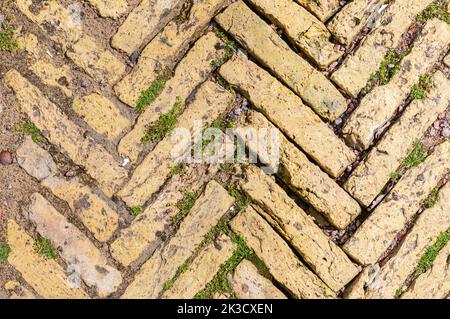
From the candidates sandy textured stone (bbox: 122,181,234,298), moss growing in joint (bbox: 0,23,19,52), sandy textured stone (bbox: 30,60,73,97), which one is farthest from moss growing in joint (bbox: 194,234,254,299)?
moss growing in joint (bbox: 0,23,19,52)

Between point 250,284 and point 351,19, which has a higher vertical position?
point 351,19

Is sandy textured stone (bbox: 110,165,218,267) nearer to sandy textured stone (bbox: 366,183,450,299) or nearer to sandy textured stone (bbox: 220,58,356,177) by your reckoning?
sandy textured stone (bbox: 220,58,356,177)

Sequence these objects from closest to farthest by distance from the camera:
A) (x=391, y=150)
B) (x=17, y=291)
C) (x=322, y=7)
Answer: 1. (x=17, y=291)
2. (x=391, y=150)
3. (x=322, y=7)

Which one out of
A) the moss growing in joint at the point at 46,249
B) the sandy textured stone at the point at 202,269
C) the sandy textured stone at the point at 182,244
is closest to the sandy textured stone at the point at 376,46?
the sandy textured stone at the point at 182,244

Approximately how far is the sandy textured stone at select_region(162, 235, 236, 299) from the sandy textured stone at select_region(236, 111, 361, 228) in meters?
0.41

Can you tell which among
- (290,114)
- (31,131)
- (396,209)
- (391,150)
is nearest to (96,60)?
(31,131)

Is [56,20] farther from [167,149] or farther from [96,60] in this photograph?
[167,149]

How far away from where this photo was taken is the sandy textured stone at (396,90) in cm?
284

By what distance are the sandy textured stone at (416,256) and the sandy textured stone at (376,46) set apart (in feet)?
2.20

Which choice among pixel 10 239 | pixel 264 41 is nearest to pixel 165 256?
pixel 10 239

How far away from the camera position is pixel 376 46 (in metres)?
2.90

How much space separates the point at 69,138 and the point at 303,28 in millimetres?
1246

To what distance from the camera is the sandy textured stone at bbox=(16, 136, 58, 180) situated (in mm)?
2803

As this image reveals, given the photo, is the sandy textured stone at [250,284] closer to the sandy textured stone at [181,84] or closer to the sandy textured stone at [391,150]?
the sandy textured stone at [391,150]
